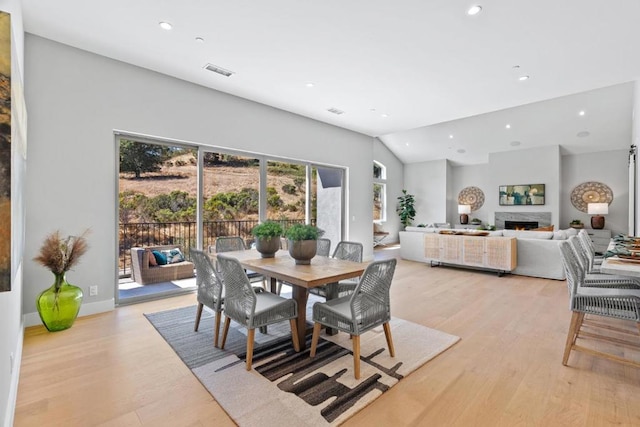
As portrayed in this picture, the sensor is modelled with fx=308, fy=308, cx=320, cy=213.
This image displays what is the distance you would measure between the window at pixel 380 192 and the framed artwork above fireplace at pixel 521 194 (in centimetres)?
391

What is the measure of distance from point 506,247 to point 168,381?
18.7 ft

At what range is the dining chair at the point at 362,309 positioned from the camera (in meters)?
2.29

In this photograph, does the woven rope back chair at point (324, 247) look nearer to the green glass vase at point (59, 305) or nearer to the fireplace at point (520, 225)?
the green glass vase at point (59, 305)

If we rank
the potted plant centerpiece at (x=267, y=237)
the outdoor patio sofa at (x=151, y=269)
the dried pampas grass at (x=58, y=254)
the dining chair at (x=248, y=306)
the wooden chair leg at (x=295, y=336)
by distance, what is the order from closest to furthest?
1. the dining chair at (x=248, y=306)
2. the wooden chair leg at (x=295, y=336)
3. the dried pampas grass at (x=58, y=254)
4. the potted plant centerpiece at (x=267, y=237)
5. the outdoor patio sofa at (x=151, y=269)

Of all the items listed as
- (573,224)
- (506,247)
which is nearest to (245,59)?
(506,247)

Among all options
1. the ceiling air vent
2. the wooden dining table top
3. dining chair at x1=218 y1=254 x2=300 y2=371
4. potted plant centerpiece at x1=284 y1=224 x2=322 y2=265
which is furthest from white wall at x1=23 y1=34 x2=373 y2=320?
potted plant centerpiece at x1=284 y1=224 x2=322 y2=265

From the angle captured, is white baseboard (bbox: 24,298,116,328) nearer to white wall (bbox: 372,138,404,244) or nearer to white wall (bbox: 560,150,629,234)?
white wall (bbox: 372,138,404,244)

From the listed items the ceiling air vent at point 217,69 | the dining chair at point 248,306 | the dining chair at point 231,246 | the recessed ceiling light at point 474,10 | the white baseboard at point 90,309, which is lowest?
the white baseboard at point 90,309

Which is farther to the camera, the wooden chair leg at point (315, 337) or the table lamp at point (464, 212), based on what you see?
the table lamp at point (464, 212)

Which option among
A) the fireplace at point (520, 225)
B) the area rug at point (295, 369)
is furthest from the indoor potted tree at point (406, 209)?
the area rug at point (295, 369)

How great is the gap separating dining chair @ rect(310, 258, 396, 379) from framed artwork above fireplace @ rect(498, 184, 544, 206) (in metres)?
9.61

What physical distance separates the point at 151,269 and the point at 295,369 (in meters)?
3.31

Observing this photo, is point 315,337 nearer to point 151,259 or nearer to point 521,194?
point 151,259

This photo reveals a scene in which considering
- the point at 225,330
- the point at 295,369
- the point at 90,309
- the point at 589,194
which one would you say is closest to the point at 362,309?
the point at 295,369
